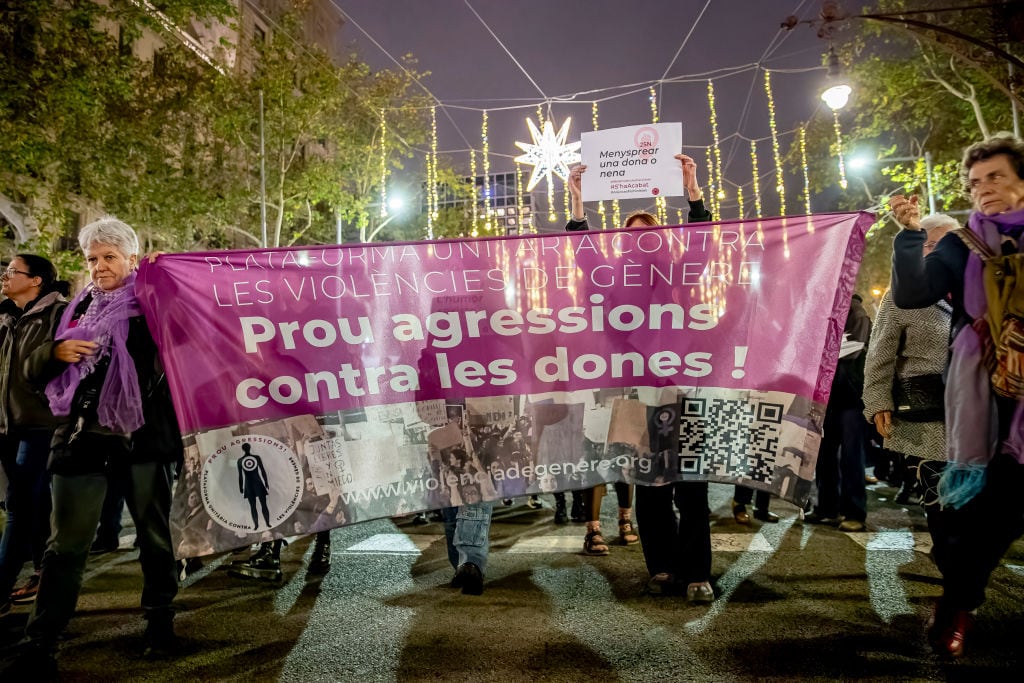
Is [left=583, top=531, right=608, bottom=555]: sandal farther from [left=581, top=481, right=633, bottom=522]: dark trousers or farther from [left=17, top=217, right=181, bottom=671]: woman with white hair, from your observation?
[left=17, top=217, right=181, bottom=671]: woman with white hair

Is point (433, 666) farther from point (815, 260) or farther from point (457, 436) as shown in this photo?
point (815, 260)

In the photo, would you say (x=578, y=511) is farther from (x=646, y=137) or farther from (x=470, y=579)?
(x=646, y=137)

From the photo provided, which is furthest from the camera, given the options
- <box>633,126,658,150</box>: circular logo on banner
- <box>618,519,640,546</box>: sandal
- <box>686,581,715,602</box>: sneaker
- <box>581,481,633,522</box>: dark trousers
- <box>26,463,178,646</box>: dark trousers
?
<box>633,126,658,150</box>: circular logo on banner

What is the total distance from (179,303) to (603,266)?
2.15 m

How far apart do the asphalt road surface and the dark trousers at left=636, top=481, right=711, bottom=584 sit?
0.18 m

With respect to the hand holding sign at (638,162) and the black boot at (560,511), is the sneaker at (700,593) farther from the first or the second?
the hand holding sign at (638,162)

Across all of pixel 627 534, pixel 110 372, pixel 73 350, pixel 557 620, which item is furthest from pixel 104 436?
pixel 627 534

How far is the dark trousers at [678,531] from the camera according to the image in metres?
3.57

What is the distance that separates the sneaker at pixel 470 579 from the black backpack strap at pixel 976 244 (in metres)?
2.99

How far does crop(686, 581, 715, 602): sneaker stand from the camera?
3.48 m

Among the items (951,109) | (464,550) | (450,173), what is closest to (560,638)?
(464,550)

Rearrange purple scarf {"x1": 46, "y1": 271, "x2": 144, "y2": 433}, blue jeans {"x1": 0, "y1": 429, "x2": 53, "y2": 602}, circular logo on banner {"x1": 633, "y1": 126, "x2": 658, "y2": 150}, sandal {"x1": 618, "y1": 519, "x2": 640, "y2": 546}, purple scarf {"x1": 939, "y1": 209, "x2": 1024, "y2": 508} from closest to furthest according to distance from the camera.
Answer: purple scarf {"x1": 939, "y1": 209, "x2": 1024, "y2": 508}, purple scarf {"x1": 46, "y1": 271, "x2": 144, "y2": 433}, blue jeans {"x1": 0, "y1": 429, "x2": 53, "y2": 602}, sandal {"x1": 618, "y1": 519, "x2": 640, "y2": 546}, circular logo on banner {"x1": 633, "y1": 126, "x2": 658, "y2": 150}

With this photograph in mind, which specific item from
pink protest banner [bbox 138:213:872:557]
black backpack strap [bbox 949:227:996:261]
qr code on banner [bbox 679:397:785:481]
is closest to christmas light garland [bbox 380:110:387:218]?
pink protest banner [bbox 138:213:872:557]

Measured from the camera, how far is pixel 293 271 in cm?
324
